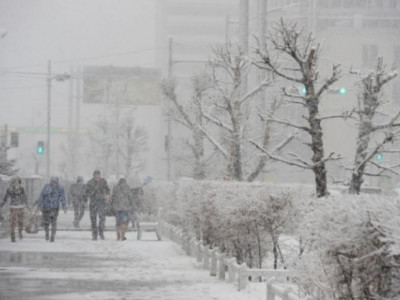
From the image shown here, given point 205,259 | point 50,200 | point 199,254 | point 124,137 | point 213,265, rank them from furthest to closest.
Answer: point 124,137
point 50,200
point 199,254
point 205,259
point 213,265

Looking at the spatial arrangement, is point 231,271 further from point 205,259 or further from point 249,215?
point 205,259

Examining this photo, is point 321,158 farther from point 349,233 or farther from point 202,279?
point 349,233

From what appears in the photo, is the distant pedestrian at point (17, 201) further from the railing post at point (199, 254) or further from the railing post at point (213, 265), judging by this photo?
the railing post at point (213, 265)

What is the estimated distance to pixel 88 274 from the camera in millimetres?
16531

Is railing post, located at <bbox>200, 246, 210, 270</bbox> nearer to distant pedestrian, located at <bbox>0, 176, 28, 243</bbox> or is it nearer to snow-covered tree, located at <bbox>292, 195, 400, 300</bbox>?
distant pedestrian, located at <bbox>0, 176, 28, 243</bbox>

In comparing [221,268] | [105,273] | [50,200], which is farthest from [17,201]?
[221,268]

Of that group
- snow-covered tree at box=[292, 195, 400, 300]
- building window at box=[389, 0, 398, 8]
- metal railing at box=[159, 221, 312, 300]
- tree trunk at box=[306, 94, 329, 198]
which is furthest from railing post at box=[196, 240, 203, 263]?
building window at box=[389, 0, 398, 8]

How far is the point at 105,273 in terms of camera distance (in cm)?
1677

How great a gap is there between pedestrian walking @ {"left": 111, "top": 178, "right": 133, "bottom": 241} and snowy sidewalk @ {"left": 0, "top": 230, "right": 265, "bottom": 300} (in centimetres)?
161

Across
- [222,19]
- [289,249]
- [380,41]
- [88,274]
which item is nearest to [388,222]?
[289,249]

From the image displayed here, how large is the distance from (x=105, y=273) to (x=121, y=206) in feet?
31.5

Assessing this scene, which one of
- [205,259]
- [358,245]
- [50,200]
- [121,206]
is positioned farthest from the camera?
[121,206]

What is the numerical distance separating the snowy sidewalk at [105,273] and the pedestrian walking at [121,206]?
1.61 metres

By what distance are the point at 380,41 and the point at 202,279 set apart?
236 ft
